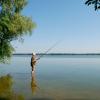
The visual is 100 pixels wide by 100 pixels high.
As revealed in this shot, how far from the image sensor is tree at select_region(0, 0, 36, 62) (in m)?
29.8

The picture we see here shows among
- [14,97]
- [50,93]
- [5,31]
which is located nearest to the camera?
[14,97]

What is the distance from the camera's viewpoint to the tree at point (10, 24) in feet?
97.9

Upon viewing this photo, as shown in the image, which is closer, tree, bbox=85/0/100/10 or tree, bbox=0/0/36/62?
tree, bbox=85/0/100/10

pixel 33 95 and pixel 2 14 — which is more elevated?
pixel 2 14

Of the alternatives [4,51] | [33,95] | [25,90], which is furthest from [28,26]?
[33,95]

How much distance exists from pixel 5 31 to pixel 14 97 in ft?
45.8

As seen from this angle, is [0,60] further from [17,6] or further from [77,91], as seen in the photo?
[77,91]

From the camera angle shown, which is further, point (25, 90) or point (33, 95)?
point (25, 90)

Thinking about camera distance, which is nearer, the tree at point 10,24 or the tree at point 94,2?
the tree at point 94,2

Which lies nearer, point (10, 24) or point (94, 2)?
point (94, 2)

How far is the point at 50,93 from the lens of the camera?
18719mm

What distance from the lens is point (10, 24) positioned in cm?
2977

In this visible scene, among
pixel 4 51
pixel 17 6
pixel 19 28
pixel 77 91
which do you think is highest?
pixel 17 6

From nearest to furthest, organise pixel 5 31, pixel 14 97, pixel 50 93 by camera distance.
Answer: pixel 14 97, pixel 50 93, pixel 5 31
